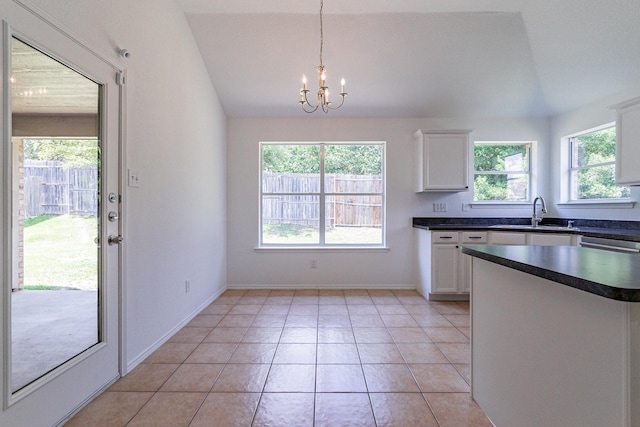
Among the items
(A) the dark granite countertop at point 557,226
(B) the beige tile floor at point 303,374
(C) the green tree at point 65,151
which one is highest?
(C) the green tree at point 65,151

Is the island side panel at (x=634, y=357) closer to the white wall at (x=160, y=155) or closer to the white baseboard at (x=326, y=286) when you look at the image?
the white wall at (x=160, y=155)

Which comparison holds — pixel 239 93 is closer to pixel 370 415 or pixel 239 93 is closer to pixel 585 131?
pixel 370 415

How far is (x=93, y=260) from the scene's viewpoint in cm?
186

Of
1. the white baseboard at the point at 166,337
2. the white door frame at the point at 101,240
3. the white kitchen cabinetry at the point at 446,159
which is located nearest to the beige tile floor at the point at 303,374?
the white baseboard at the point at 166,337

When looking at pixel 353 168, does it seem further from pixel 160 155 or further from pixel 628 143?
pixel 628 143

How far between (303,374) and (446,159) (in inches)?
124

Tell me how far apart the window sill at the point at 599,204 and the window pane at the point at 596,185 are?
0.39 feet

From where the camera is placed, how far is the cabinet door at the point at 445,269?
12.2 feet

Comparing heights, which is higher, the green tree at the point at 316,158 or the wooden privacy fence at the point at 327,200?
the green tree at the point at 316,158

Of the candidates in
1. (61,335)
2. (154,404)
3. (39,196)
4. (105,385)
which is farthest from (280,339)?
(39,196)

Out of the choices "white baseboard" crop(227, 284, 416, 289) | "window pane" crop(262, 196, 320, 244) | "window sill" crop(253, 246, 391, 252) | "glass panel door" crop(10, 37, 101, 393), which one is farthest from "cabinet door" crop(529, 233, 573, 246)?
"glass panel door" crop(10, 37, 101, 393)

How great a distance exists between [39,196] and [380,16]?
10.7 ft

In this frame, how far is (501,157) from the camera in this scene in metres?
4.31

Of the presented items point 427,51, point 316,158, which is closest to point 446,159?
point 427,51
